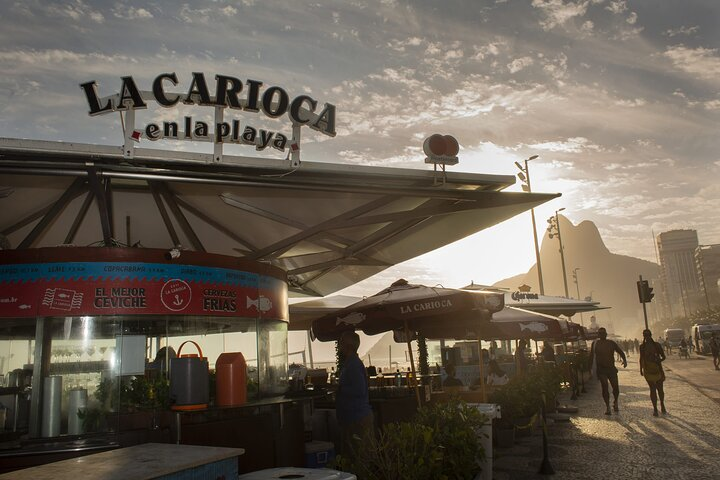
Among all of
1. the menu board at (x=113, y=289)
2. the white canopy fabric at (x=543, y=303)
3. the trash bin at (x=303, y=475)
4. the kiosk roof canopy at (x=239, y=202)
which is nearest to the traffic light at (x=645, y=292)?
the white canopy fabric at (x=543, y=303)

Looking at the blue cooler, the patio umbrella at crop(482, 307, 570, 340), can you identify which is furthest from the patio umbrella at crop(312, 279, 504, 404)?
the blue cooler

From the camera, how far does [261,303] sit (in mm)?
9031

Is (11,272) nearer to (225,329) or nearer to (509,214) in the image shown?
(225,329)

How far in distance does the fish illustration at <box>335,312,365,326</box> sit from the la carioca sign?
10.3 feet

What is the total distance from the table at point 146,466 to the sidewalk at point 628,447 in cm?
587

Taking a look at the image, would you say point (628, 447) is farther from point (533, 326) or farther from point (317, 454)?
point (317, 454)

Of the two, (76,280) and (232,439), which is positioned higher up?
(76,280)

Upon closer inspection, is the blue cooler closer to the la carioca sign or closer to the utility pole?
the la carioca sign

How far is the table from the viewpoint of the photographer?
2791 mm

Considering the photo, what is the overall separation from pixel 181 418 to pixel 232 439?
0.71 meters

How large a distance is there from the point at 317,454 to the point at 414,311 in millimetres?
2578

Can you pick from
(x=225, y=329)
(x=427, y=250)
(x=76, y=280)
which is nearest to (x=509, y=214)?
(x=427, y=250)

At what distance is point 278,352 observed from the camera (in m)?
9.51

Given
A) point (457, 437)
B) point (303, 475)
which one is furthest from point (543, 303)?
point (303, 475)
